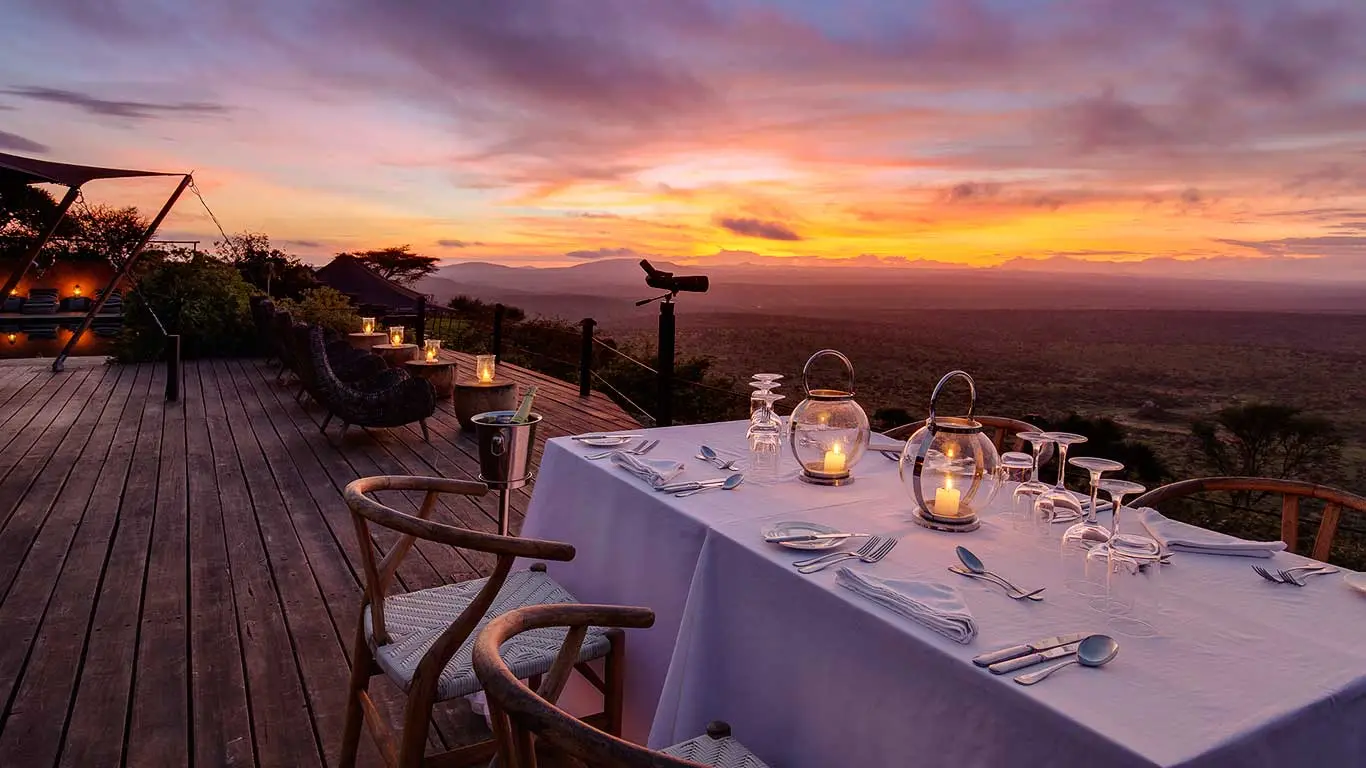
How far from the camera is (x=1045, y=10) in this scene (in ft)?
17.3

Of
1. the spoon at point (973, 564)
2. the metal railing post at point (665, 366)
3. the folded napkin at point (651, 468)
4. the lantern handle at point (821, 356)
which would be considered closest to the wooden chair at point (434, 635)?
the folded napkin at point (651, 468)

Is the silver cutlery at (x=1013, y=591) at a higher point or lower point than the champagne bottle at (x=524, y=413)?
lower

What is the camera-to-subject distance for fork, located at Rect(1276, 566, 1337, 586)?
4.70 feet

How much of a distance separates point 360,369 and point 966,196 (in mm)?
5991

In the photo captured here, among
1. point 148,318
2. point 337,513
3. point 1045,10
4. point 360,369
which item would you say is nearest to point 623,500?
point 337,513

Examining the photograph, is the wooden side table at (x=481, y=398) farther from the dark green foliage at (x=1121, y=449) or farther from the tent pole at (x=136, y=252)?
the tent pole at (x=136, y=252)

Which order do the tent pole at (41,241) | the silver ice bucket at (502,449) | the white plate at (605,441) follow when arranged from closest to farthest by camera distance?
the white plate at (605,441), the silver ice bucket at (502,449), the tent pole at (41,241)

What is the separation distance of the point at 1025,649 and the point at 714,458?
1.25 meters

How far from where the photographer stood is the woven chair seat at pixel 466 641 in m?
1.60

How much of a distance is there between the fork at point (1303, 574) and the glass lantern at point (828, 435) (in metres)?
0.92

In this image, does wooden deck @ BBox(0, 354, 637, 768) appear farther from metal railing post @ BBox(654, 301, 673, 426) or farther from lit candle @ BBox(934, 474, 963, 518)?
lit candle @ BBox(934, 474, 963, 518)

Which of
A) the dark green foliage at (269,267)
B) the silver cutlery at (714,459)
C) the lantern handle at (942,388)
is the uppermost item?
the dark green foliage at (269,267)

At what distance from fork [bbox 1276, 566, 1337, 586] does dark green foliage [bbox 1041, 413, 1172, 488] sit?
5.19 meters

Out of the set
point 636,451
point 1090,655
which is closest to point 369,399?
point 636,451
